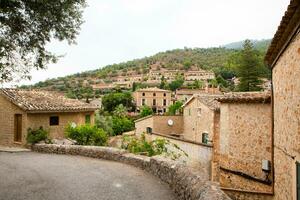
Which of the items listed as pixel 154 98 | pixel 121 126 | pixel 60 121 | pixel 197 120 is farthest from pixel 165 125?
pixel 154 98

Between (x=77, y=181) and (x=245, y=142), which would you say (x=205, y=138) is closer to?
(x=245, y=142)

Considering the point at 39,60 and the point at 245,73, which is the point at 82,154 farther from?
the point at 245,73

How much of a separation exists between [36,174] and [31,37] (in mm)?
4457

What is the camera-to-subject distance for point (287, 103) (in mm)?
8391

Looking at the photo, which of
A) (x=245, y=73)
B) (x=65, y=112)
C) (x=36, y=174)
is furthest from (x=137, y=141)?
(x=245, y=73)

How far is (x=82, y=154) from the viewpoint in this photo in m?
15.9

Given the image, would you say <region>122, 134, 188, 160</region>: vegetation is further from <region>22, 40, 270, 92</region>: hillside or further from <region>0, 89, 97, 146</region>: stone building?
<region>22, 40, 270, 92</region>: hillside

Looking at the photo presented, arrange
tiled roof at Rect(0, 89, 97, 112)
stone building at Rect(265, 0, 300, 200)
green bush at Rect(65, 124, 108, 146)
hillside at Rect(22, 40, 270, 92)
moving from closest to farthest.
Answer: stone building at Rect(265, 0, 300, 200), green bush at Rect(65, 124, 108, 146), tiled roof at Rect(0, 89, 97, 112), hillside at Rect(22, 40, 270, 92)

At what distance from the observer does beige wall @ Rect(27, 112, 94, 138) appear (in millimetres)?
21516

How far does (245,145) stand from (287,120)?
5.15 meters

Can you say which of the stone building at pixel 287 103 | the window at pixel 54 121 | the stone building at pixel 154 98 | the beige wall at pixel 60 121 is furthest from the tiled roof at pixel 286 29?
the stone building at pixel 154 98

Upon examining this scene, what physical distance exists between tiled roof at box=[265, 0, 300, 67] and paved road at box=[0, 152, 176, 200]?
4.56 m

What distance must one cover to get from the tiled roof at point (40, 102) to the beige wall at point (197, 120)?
9.75m

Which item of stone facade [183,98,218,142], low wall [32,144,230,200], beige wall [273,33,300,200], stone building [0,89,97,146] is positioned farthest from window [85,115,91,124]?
beige wall [273,33,300,200]
